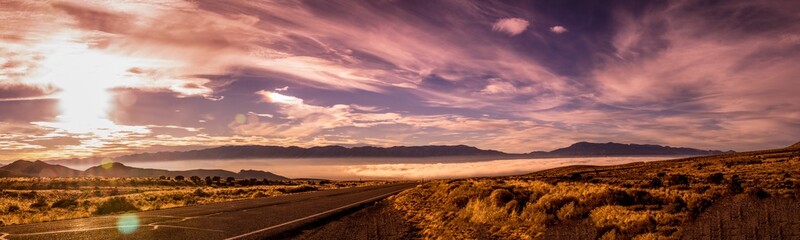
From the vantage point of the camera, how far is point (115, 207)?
24.8m

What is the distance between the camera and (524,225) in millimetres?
12953

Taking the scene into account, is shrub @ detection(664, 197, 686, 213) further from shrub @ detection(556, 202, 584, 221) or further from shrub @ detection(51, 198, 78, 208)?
shrub @ detection(51, 198, 78, 208)

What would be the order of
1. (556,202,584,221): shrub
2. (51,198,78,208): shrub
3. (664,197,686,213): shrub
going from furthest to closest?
1. (51,198,78,208): shrub
2. (664,197,686,213): shrub
3. (556,202,584,221): shrub

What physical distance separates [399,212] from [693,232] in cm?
1301

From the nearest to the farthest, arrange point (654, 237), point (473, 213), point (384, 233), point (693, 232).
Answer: point (654, 237)
point (693, 232)
point (384, 233)
point (473, 213)

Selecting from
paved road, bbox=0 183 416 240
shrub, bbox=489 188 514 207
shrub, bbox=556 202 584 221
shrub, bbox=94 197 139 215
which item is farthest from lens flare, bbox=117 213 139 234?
shrub, bbox=556 202 584 221

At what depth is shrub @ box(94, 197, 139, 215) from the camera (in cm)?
2381

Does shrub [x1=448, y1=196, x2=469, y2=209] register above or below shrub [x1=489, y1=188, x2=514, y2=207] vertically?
below

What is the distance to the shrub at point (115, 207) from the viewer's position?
78.1 feet

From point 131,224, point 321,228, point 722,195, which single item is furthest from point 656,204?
point 131,224

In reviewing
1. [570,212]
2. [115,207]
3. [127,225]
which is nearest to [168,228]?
[127,225]

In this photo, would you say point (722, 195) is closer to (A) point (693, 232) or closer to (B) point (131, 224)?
(A) point (693, 232)

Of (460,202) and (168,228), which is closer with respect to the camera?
(168,228)

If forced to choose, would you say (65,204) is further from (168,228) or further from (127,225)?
(168,228)
